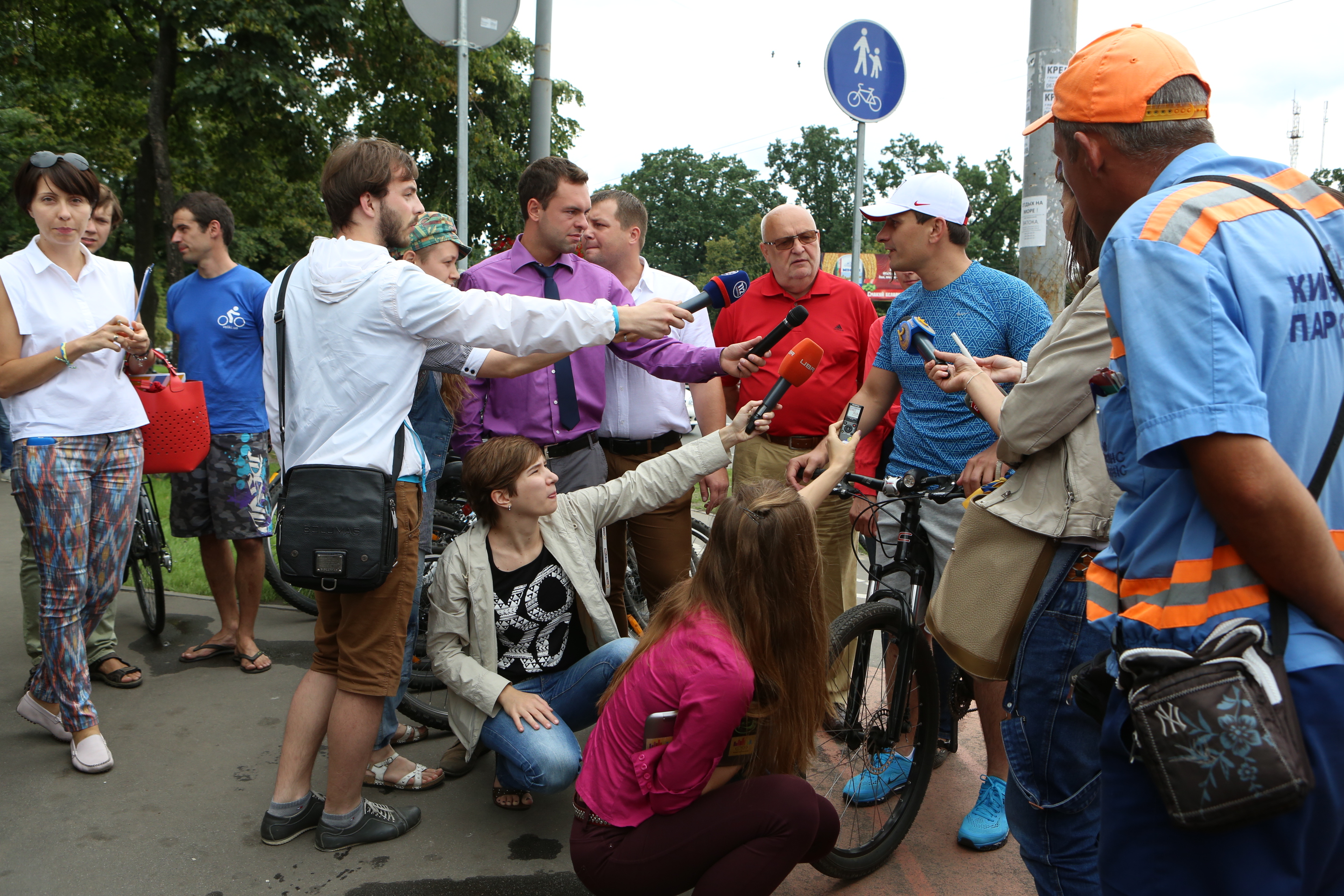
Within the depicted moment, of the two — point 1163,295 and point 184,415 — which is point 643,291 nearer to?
point 184,415

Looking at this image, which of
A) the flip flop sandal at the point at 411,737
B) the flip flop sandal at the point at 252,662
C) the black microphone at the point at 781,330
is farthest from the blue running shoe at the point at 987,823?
the flip flop sandal at the point at 252,662

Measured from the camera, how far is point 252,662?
15.6 feet

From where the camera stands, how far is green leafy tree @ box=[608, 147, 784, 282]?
71625 mm

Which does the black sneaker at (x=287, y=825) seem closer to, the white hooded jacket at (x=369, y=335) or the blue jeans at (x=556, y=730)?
the blue jeans at (x=556, y=730)

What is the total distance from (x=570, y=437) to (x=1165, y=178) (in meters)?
2.71

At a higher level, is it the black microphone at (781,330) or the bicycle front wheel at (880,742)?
the black microphone at (781,330)

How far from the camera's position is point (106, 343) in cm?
357

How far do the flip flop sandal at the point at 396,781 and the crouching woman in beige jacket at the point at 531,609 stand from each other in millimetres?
300

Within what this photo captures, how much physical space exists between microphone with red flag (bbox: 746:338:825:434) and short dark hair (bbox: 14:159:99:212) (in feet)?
8.83

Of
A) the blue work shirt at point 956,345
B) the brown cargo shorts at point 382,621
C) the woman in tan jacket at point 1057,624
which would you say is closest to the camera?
the woman in tan jacket at point 1057,624

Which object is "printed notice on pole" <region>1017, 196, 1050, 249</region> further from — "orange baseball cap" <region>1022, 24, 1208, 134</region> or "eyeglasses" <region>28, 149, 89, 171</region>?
"eyeglasses" <region>28, 149, 89, 171</region>

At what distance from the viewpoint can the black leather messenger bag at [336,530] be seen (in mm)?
2801

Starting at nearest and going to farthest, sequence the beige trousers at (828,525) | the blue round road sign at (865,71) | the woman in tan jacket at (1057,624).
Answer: the woman in tan jacket at (1057,624), the beige trousers at (828,525), the blue round road sign at (865,71)

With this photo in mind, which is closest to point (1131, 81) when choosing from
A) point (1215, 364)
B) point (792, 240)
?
point (1215, 364)
